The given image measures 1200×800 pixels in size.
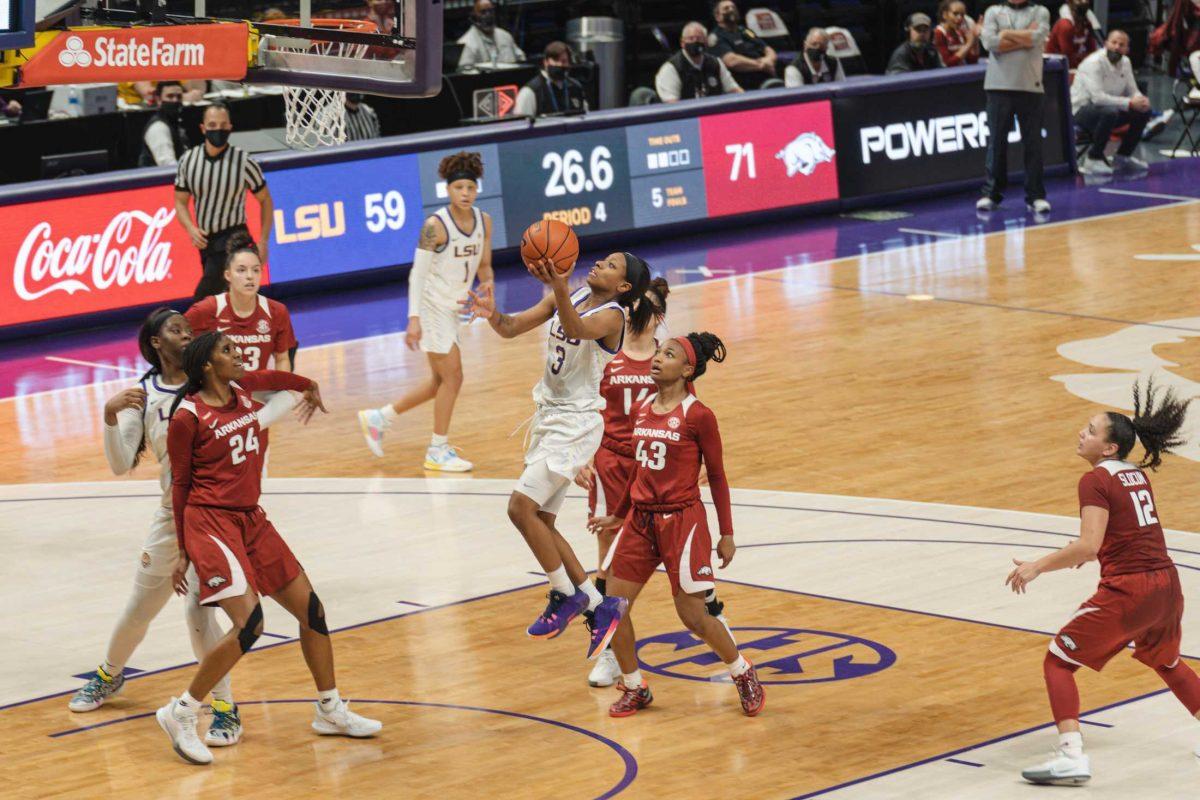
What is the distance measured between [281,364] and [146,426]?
5.02ft

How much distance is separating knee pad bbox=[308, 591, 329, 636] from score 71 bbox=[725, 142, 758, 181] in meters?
13.8

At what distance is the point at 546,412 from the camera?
369 inches

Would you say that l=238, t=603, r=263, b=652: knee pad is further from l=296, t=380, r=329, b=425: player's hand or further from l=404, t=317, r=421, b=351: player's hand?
l=404, t=317, r=421, b=351: player's hand

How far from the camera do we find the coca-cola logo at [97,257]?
16.7 m

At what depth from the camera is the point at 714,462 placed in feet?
27.3

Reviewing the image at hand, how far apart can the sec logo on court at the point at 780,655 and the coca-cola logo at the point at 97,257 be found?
8.97 meters

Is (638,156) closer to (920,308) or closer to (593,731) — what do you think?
(920,308)

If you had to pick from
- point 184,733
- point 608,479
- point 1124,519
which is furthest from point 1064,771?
point 184,733

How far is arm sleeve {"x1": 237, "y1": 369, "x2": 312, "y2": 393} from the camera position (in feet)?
28.3

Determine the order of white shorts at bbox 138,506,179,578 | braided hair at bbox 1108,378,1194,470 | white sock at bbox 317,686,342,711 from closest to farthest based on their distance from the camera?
1. braided hair at bbox 1108,378,1194,470
2. white sock at bbox 317,686,342,711
3. white shorts at bbox 138,506,179,578

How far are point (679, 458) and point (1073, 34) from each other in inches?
751

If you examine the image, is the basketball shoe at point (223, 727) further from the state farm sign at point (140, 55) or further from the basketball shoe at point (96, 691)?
the state farm sign at point (140, 55)

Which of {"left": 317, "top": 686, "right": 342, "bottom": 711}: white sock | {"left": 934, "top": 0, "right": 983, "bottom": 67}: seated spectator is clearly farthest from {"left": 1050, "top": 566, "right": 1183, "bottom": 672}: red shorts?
{"left": 934, "top": 0, "right": 983, "bottom": 67}: seated spectator

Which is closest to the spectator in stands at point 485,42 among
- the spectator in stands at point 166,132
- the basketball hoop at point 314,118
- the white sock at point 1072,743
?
the basketball hoop at point 314,118
